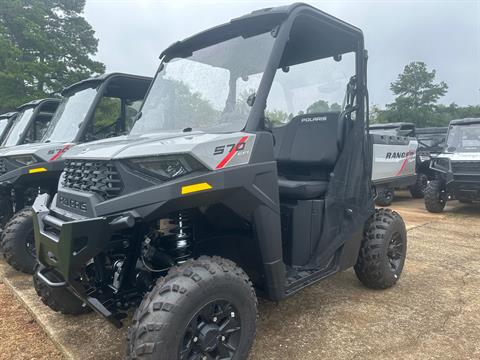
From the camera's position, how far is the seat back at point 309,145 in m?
3.42

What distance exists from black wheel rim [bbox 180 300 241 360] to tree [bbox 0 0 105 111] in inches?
850

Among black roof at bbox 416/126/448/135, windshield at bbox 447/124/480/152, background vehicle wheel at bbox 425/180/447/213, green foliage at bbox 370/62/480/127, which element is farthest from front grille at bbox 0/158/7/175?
green foliage at bbox 370/62/480/127

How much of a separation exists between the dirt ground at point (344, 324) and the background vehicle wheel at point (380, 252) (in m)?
0.15

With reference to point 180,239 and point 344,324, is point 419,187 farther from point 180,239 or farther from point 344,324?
point 180,239

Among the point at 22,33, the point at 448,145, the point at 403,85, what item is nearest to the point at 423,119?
the point at 403,85

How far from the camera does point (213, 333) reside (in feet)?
7.04

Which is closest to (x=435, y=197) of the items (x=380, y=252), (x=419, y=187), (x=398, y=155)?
(x=419, y=187)

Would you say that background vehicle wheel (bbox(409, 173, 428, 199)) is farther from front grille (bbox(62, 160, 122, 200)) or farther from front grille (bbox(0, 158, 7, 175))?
front grille (bbox(62, 160, 122, 200))

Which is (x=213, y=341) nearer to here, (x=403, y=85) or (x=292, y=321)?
(x=292, y=321)

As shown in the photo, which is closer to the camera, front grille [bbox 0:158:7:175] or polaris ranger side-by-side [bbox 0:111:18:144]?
front grille [bbox 0:158:7:175]

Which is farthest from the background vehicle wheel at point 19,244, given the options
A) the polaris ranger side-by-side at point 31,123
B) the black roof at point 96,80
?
the polaris ranger side-by-side at point 31,123

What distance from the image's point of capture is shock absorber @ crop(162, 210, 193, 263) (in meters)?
2.43

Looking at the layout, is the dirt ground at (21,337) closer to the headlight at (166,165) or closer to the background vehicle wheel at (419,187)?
the headlight at (166,165)

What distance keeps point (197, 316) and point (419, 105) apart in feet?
146
